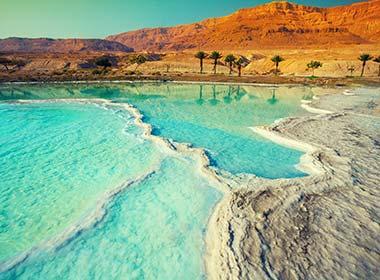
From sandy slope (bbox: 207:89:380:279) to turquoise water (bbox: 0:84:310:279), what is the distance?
2.75 ft

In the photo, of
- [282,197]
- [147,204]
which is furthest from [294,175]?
[147,204]

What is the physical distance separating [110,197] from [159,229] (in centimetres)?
261

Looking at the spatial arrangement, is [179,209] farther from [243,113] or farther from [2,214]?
[243,113]

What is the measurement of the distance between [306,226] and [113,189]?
21.6ft

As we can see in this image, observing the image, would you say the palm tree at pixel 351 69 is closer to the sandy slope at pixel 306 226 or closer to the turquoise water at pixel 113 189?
the turquoise water at pixel 113 189

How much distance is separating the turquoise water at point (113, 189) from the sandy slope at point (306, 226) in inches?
33.0

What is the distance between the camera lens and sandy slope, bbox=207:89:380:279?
648cm

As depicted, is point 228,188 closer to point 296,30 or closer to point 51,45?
point 296,30

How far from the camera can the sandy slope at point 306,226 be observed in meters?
6.48

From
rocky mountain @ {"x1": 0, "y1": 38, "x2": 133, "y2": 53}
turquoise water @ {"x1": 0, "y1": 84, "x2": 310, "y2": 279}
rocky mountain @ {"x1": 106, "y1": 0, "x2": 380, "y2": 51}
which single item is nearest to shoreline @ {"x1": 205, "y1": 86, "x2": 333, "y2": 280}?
turquoise water @ {"x1": 0, "y1": 84, "x2": 310, "y2": 279}

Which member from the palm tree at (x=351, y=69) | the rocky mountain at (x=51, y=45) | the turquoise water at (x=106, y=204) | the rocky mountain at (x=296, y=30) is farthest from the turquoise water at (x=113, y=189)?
the rocky mountain at (x=51, y=45)

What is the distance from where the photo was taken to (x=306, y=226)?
314 inches

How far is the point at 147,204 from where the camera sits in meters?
10.1

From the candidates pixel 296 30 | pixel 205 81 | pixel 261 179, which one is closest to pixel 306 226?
pixel 261 179
